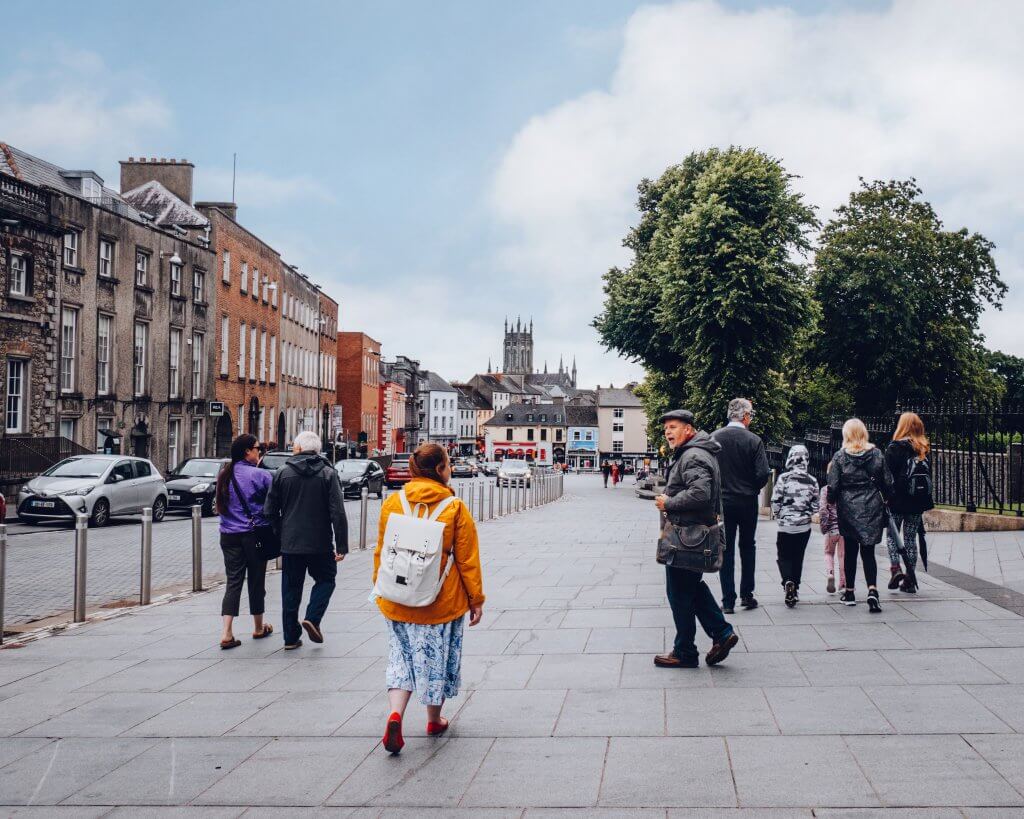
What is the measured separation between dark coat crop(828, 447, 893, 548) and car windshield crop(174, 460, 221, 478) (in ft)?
68.8

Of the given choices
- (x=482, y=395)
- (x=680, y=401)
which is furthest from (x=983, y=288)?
(x=482, y=395)

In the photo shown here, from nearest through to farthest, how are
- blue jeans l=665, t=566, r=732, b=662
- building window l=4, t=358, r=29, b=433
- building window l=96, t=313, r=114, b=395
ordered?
blue jeans l=665, t=566, r=732, b=662
building window l=4, t=358, r=29, b=433
building window l=96, t=313, r=114, b=395

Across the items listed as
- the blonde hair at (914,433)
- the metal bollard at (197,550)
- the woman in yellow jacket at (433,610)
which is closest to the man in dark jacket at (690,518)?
the woman in yellow jacket at (433,610)

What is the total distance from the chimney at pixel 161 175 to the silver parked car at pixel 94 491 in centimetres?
2567

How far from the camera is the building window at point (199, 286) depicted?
137 feet

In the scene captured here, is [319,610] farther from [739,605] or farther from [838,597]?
[838,597]

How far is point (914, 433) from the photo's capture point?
1007cm

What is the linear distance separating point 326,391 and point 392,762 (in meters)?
66.2

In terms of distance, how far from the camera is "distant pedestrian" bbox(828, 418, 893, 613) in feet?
29.5

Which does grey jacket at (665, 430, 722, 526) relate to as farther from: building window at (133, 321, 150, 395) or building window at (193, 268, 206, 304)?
building window at (193, 268, 206, 304)

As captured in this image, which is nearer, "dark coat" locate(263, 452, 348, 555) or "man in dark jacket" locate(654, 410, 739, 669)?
"man in dark jacket" locate(654, 410, 739, 669)

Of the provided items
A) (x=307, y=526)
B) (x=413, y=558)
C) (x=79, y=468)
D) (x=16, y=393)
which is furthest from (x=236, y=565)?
(x=16, y=393)

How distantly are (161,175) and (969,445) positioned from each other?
1581 inches

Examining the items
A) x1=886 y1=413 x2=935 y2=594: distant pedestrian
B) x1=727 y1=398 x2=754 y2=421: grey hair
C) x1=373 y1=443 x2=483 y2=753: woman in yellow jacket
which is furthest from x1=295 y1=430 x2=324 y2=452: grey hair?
x1=886 y1=413 x2=935 y2=594: distant pedestrian
